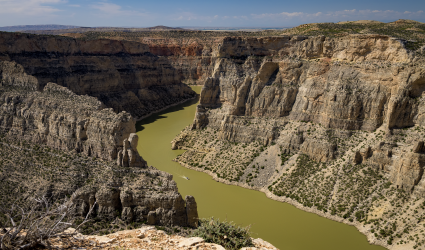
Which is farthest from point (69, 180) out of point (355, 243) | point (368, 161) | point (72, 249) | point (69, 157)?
point (368, 161)

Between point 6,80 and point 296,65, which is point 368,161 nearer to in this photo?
point 296,65

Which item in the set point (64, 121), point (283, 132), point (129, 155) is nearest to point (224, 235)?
point (129, 155)

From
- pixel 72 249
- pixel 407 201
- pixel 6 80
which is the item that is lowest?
pixel 407 201

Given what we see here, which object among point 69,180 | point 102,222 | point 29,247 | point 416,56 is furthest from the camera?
point 416,56

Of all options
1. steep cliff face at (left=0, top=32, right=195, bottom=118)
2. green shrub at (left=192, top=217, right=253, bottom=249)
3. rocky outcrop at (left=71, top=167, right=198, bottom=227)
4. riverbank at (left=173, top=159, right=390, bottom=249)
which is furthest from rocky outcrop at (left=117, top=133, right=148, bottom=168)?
steep cliff face at (left=0, top=32, right=195, bottom=118)

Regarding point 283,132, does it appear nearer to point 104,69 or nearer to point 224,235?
point 224,235

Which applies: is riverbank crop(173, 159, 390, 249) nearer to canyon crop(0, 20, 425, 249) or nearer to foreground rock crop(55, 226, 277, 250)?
canyon crop(0, 20, 425, 249)

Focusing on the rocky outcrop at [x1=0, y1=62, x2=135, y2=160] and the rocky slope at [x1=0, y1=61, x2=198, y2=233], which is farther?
the rocky outcrop at [x1=0, y1=62, x2=135, y2=160]
